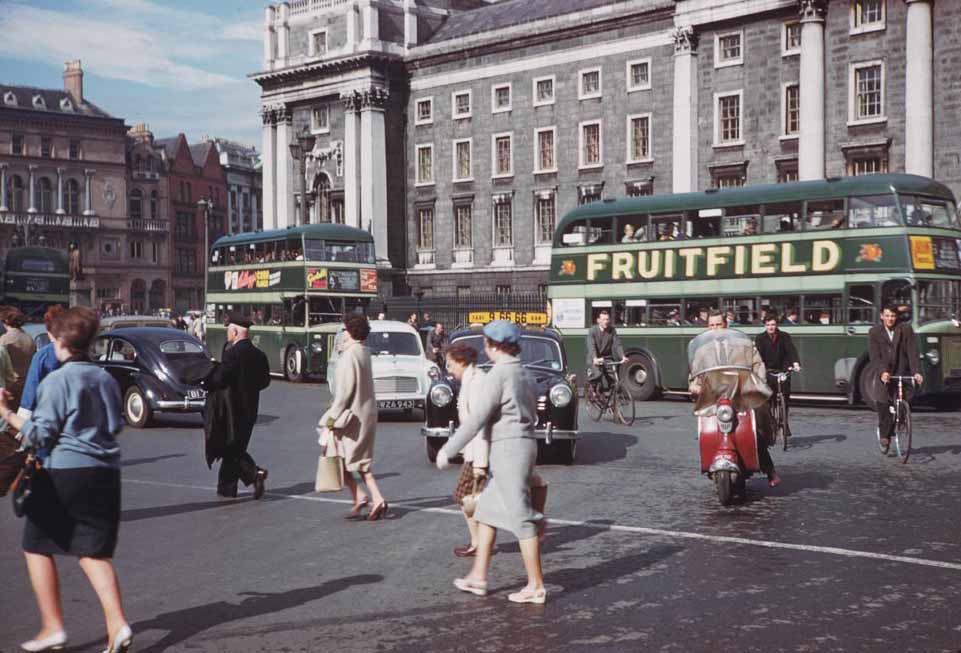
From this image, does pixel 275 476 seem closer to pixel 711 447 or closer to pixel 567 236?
pixel 711 447

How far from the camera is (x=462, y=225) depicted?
5994 centimetres

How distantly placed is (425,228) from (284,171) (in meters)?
10.1

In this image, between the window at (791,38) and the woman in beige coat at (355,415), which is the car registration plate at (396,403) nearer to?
the woman in beige coat at (355,415)

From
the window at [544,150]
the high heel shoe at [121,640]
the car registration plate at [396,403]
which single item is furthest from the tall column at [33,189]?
the high heel shoe at [121,640]

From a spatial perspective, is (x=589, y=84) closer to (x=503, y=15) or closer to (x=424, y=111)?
(x=503, y=15)

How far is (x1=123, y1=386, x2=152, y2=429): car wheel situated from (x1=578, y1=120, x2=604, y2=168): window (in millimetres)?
36283

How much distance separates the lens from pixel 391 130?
2442 inches

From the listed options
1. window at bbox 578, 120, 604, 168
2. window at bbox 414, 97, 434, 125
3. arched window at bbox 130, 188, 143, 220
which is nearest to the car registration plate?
window at bbox 578, 120, 604, 168

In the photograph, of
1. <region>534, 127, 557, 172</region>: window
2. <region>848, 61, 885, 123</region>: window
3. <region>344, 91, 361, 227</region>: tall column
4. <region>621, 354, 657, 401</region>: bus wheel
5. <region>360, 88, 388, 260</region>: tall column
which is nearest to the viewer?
<region>621, 354, 657, 401</region>: bus wheel

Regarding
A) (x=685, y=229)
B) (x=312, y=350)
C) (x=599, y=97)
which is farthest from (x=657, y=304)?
(x=599, y=97)

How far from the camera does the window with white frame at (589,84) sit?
175 feet

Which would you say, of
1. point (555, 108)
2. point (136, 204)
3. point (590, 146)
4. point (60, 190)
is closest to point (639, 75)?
point (590, 146)

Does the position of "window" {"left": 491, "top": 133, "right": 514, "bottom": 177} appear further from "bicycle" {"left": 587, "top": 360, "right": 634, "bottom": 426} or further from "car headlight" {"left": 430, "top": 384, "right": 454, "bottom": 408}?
"car headlight" {"left": 430, "top": 384, "right": 454, "bottom": 408}

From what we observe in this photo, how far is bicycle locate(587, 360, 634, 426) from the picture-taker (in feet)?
65.3
